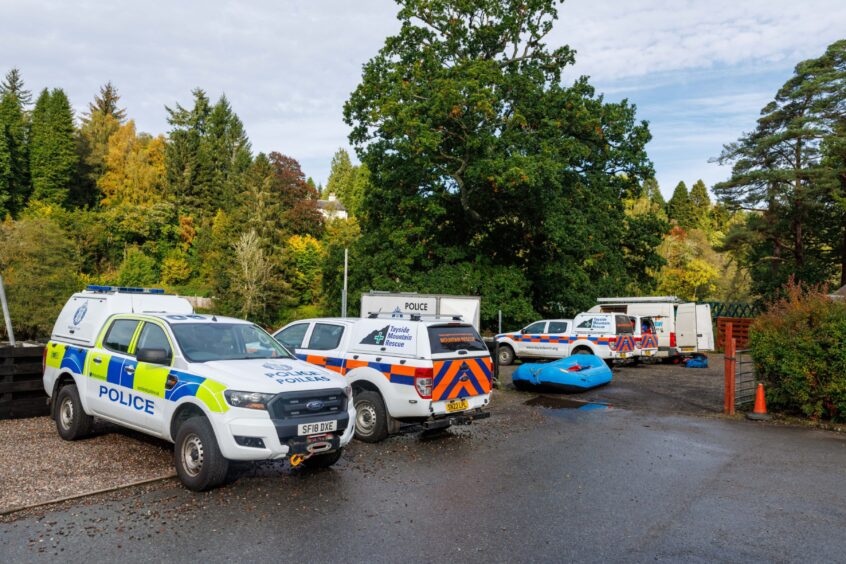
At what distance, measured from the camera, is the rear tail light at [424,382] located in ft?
29.2

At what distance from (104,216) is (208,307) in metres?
17.8

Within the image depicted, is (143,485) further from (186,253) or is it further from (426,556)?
(186,253)

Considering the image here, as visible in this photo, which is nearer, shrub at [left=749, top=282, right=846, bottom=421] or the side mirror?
the side mirror

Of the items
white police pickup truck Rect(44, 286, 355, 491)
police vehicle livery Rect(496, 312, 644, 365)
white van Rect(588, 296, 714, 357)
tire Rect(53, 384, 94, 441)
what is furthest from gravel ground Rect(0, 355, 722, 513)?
white van Rect(588, 296, 714, 357)

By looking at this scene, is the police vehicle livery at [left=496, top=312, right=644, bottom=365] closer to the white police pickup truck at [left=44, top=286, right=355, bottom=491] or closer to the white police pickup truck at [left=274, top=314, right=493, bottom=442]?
the white police pickup truck at [left=274, top=314, right=493, bottom=442]

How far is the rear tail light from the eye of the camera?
29.2ft

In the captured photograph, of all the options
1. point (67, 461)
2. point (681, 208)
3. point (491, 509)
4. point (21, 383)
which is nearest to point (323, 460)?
point (491, 509)

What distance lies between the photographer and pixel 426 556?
16.6 feet

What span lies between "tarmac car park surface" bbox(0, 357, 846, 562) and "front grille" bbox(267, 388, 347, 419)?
0.85m

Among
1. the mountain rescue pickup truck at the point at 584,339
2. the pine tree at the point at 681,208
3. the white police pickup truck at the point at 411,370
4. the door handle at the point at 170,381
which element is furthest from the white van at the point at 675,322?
the pine tree at the point at 681,208

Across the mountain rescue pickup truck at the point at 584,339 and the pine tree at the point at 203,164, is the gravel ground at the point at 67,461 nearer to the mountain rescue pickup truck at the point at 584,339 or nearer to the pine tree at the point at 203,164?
the mountain rescue pickup truck at the point at 584,339

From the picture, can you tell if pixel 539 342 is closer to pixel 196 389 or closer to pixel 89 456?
pixel 89 456

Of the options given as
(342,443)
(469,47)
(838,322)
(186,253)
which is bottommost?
(342,443)

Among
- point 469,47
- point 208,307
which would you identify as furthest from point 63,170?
point 469,47
